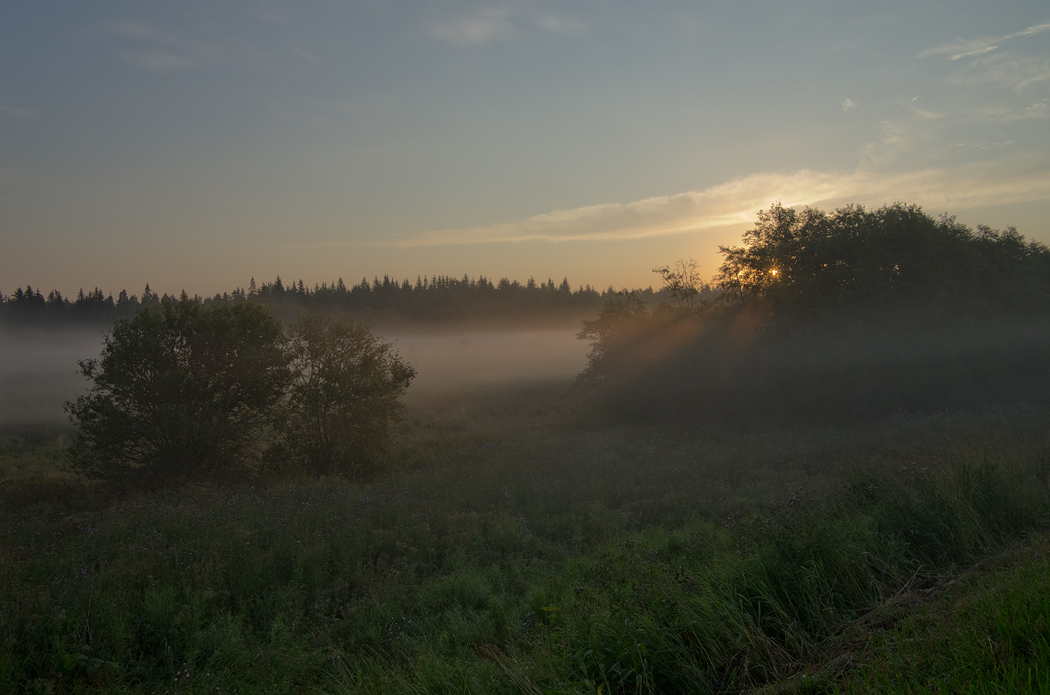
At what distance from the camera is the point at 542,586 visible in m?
7.34

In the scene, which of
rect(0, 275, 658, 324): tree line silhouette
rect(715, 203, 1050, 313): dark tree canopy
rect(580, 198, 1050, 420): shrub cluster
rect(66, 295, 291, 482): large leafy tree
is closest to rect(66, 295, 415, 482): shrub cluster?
rect(66, 295, 291, 482): large leafy tree

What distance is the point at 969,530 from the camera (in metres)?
5.61

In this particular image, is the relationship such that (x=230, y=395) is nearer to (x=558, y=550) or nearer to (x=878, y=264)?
(x=558, y=550)

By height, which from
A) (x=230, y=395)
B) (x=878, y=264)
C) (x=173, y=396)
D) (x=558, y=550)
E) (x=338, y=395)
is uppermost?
(x=878, y=264)

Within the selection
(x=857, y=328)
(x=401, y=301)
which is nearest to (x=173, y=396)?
(x=857, y=328)

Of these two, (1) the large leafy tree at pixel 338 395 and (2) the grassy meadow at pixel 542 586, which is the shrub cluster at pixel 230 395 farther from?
(2) the grassy meadow at pixel 542 586

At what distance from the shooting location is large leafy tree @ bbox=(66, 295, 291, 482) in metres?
14.7

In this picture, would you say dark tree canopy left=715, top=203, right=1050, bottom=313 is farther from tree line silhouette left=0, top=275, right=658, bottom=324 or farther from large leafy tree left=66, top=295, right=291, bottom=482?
tree line silhouette left=0, top=275, right=658, bottom=324

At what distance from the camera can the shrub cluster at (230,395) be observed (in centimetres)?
1484

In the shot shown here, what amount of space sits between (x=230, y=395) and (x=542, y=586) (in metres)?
12.6

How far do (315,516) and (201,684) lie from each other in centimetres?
529

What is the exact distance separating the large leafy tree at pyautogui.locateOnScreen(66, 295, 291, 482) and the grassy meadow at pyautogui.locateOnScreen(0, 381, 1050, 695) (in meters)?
1.67

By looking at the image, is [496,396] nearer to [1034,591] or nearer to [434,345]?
[1034,591]

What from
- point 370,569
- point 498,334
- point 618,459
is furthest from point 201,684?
point 498,334
